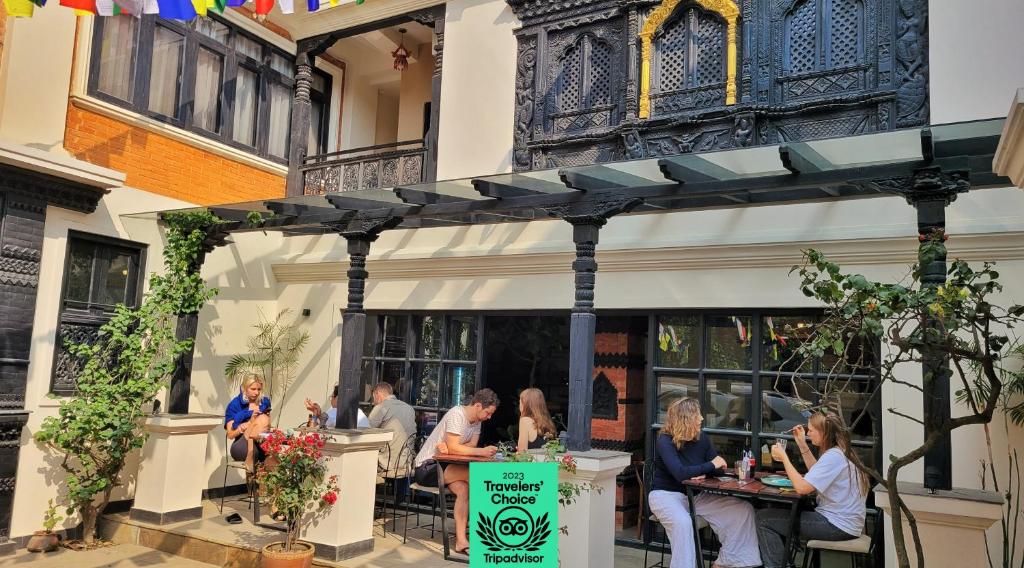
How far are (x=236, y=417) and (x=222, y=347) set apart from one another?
1621 millimetres

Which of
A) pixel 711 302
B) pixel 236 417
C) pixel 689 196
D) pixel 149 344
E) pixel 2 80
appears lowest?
pixel 236 417

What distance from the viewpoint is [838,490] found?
5.37 m

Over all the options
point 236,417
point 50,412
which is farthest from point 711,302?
point 50,412

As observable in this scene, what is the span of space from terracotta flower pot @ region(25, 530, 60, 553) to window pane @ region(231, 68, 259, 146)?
5045mm

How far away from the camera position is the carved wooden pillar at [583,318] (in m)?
5.87

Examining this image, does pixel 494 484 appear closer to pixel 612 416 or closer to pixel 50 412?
pixel 612 416

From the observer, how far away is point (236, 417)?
791 cm

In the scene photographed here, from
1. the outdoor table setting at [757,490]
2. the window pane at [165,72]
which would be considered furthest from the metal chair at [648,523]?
the window pane at [165,72]

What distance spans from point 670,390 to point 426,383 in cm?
295

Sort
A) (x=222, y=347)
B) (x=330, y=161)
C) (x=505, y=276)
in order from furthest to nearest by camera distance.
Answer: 1. (x=330, y=161)
2. (x=222, y=347)
3. (x=505, y=276)

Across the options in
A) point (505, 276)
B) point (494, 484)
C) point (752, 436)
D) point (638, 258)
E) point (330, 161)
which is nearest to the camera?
point (494, 484)

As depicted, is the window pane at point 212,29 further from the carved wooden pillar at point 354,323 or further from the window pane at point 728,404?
the window pane at point 728,404

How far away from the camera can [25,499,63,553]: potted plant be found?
7020 mm

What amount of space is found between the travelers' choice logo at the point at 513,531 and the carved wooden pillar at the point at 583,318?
1.57 metres
